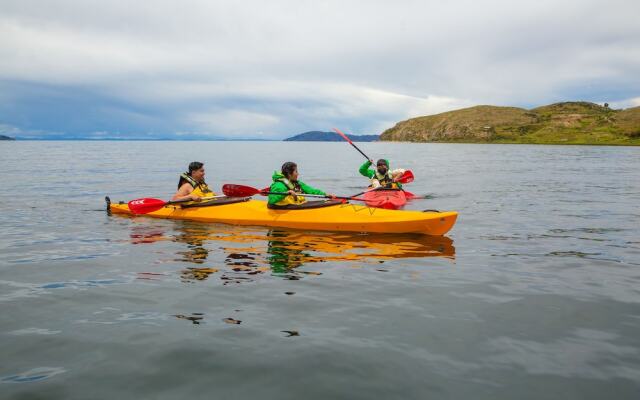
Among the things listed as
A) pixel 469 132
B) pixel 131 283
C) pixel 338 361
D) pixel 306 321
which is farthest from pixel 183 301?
pixel 469 132

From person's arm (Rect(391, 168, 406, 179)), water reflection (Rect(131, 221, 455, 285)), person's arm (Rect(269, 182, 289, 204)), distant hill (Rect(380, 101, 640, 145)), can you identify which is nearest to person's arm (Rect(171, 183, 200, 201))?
water reflection (Rect(131, 221, 455, 285))

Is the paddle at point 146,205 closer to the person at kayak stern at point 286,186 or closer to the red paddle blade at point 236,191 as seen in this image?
the red paddle blade at point 236,191

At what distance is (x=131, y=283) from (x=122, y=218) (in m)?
8.12

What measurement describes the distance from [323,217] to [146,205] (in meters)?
6.32

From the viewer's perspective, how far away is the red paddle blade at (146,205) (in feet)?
49.3

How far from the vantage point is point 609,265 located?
29.5ft

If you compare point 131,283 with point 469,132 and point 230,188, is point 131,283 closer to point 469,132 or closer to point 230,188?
point 230,188

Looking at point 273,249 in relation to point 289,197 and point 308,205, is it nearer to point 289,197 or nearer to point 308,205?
point 308,205

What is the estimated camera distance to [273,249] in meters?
10.7

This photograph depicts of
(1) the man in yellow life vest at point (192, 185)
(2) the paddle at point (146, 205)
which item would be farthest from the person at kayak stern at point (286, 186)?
(2) the paddle at point (146, 205)

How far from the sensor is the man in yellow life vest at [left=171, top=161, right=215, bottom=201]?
14.0 metres

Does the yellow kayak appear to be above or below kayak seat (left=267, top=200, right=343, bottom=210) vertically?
below

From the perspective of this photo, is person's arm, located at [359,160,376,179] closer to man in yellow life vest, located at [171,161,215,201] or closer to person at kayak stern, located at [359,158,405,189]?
person at kayak stern, located at [359,158,405,189]

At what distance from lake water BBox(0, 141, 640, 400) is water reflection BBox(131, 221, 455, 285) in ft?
0.24
